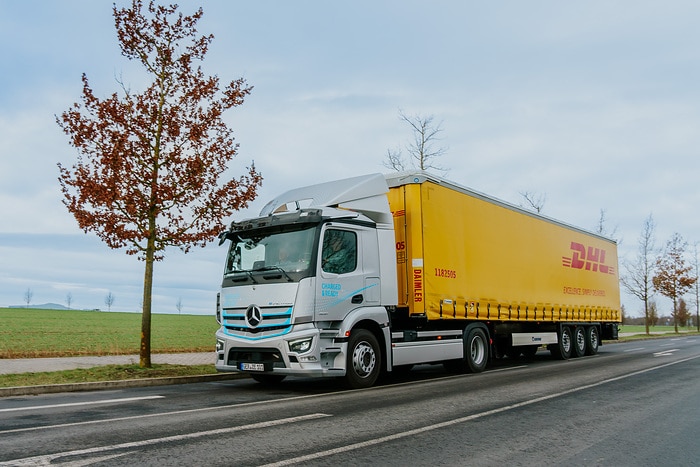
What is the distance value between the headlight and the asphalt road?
2.47 ft

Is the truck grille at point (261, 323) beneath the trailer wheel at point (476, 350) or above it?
above

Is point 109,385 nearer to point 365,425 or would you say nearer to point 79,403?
point 79,403

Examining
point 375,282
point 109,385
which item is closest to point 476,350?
point 375,282

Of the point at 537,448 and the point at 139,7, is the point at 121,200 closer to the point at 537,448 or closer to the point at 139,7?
the point at 139,7

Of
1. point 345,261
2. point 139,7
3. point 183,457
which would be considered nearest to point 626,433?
point 183,457

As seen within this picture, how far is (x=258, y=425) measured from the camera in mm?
6492

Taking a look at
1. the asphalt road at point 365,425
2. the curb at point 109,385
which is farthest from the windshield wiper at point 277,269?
the curb at point 109,385

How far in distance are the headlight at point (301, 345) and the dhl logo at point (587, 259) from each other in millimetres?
10853

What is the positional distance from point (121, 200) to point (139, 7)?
4581 mm

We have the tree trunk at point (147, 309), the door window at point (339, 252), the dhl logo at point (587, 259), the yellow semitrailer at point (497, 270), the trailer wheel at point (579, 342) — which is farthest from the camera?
the trailer wheel at point (579, 342)

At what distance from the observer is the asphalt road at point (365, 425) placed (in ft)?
16.7

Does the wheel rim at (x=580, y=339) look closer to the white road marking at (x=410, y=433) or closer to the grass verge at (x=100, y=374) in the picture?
the white road marking at (x=410, y=433)

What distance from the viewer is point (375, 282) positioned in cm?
1066

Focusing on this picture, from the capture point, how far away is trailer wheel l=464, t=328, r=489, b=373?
1286 cm
